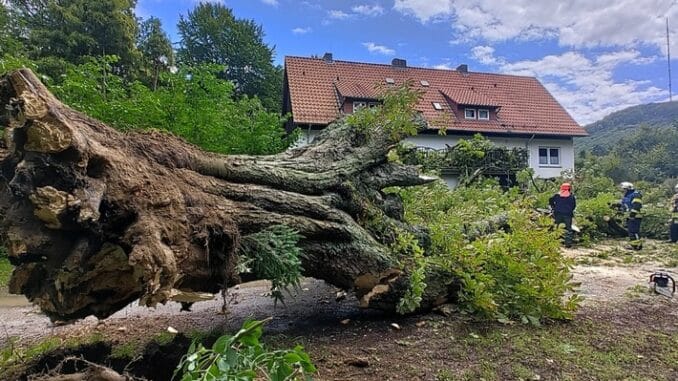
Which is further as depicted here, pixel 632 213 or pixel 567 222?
pixel 632 213

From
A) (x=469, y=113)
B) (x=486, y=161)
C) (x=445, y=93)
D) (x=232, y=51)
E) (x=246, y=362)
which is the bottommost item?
→ (x=246, y=362)

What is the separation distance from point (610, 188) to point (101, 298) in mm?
16206

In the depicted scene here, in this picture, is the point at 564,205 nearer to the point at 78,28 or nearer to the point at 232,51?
the point at 78,28

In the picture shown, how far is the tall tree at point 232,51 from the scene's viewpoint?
27.5m

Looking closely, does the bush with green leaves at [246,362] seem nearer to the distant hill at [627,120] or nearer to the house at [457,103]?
the house at [457,103]

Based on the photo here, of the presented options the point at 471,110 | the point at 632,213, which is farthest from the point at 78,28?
the point at 632,213

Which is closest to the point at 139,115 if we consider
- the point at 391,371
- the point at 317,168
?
the point at 317,168

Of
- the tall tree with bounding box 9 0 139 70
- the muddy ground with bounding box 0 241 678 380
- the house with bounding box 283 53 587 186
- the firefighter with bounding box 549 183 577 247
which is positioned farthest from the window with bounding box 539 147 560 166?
the tall tree with bounding box 9 0 139 70

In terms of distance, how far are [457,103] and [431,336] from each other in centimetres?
1925

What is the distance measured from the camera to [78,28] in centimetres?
1577

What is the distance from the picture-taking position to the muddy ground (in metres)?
2.37

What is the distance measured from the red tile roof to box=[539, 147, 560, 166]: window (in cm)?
104

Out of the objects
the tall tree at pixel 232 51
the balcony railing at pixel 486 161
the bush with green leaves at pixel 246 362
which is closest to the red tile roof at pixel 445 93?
the balcony railing at pixel 486 161

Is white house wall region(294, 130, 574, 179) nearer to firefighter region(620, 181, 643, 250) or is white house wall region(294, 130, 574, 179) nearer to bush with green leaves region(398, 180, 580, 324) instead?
firefighter region(620, 181, 643, 250)
